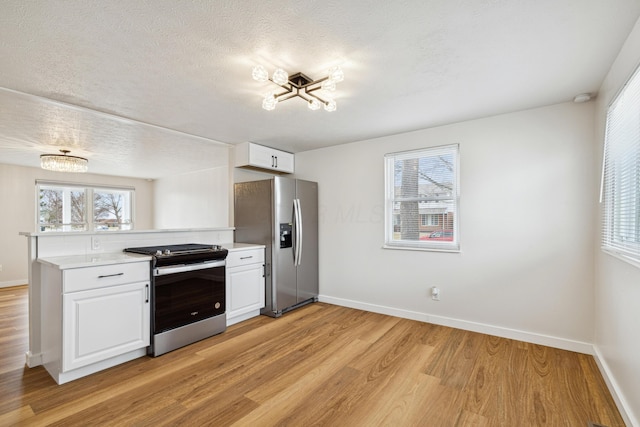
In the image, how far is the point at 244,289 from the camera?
135 inches

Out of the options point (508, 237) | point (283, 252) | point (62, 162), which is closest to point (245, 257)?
point (283, 252)

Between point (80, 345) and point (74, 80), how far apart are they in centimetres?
192

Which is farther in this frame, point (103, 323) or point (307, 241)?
point (307, 241)

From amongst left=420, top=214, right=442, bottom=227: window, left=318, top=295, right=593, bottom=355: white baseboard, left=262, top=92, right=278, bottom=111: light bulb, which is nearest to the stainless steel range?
left=262, top=92, right=278, bottom=111: light bulb

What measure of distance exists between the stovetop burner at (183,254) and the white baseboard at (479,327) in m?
1.84

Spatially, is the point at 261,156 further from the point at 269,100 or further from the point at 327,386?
the point at 327,386

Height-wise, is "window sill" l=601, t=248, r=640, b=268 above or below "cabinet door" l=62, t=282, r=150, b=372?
above

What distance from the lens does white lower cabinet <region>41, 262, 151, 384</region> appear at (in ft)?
6.95

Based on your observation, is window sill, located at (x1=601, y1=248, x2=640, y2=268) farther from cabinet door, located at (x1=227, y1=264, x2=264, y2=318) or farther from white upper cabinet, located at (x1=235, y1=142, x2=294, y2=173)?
white upper cabinet, located at (x1=235, y1=142, x2=294, y2=173)

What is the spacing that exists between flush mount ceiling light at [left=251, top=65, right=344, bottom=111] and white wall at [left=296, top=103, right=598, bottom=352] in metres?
1.58

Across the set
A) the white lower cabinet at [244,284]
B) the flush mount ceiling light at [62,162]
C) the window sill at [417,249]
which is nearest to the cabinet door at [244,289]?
the white lower cabinet at [244,284]

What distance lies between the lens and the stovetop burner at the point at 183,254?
2625 mm

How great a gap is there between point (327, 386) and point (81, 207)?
6.37m

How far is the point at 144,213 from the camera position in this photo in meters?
6.77
